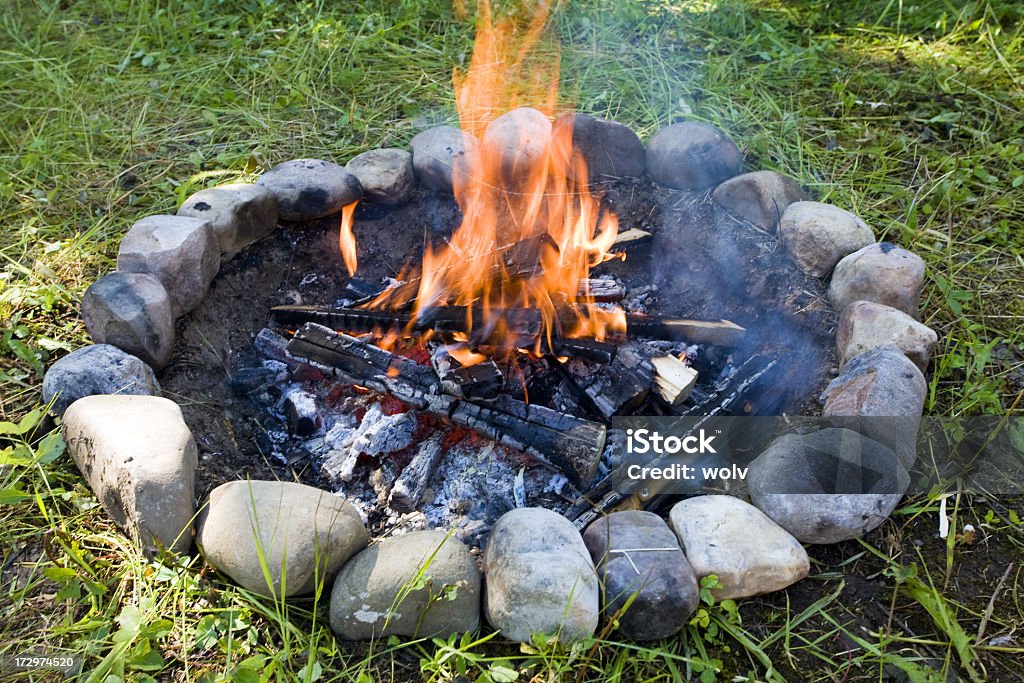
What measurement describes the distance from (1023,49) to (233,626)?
16.4 ft

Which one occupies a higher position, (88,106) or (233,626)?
(88,106)

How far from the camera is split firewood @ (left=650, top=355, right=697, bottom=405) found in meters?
2.54

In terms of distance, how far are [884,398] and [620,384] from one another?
2.69 feet

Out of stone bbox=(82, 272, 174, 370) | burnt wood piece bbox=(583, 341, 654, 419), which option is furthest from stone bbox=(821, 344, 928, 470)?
stone bbox=(82, 272, 174, 370)

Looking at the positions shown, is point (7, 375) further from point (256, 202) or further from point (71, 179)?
point (71, 179)

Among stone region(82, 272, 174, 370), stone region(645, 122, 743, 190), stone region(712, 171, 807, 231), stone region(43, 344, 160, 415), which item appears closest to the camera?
stone region(43, 344, 160, 415)

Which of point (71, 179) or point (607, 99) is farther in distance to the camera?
point (607, 99)

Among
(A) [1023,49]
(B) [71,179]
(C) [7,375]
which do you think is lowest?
(C) [7,375]

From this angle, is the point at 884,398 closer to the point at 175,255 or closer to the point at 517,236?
the point at 517,236

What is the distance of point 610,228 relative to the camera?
3271 mm

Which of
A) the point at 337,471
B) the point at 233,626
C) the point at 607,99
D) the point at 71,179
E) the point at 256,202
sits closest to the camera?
the point at 233,626

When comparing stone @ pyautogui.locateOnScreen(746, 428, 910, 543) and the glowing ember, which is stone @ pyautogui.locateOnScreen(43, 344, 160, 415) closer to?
the glowing ember

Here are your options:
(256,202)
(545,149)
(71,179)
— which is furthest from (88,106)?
(545,149)

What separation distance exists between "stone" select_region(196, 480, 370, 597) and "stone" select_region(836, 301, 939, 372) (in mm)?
1720
